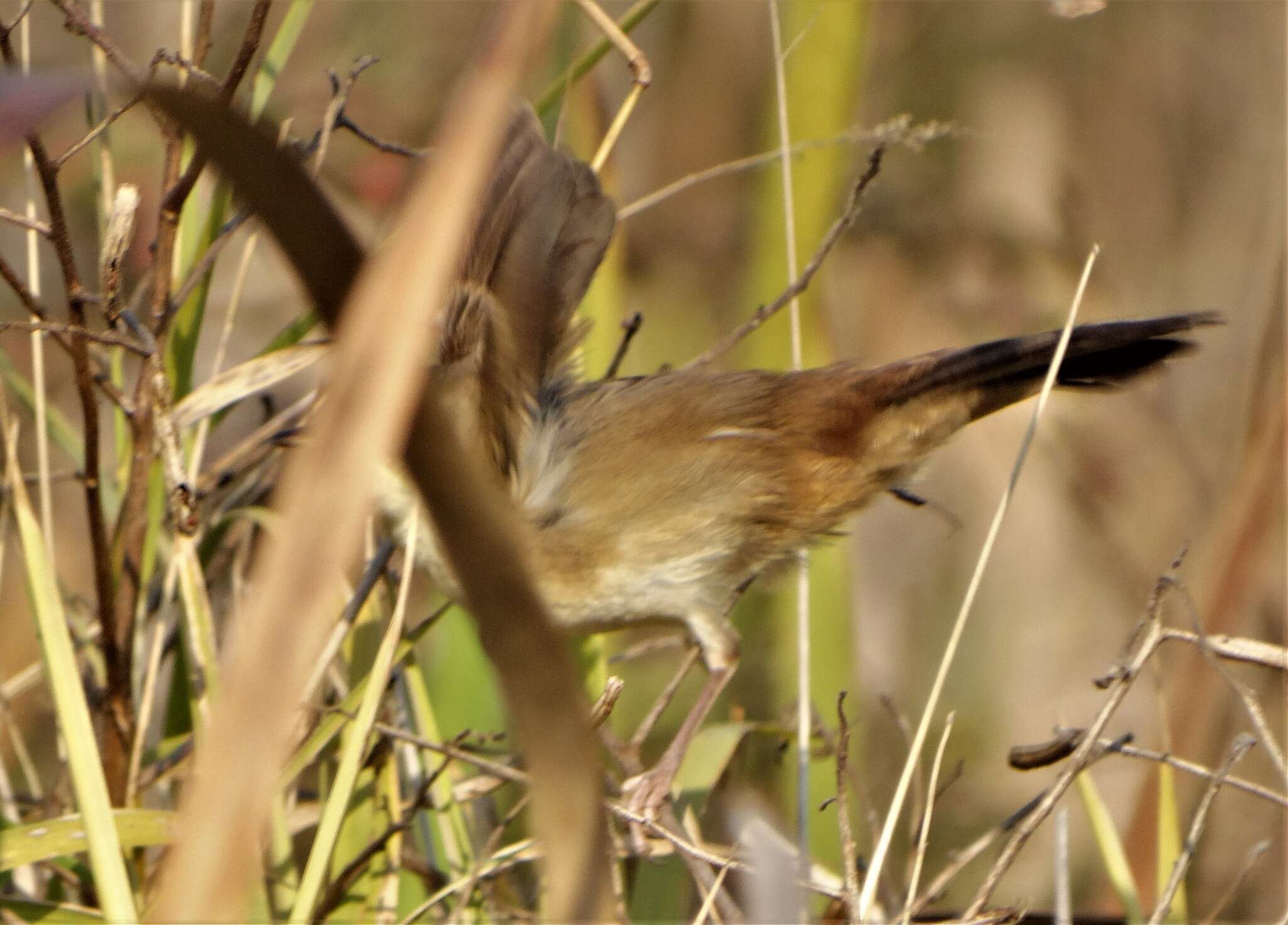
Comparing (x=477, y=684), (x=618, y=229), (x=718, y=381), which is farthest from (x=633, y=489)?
(x=618, y=229)

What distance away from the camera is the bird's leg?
1443mm

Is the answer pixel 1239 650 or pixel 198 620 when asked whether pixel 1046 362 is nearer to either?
pixel 1239 650

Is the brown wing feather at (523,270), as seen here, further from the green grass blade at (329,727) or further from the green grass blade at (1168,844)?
the green grass blade at (1168,844)

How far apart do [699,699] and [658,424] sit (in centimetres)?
36

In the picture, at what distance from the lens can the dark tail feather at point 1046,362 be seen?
1468 mm

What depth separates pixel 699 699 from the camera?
1700mm

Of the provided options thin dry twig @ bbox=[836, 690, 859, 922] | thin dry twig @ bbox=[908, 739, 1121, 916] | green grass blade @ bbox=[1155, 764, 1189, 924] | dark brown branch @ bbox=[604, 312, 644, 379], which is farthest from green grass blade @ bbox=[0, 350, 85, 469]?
→ green grass blade @ bbox=[1155, 764, 1189, 924]

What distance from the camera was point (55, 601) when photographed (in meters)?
1.11

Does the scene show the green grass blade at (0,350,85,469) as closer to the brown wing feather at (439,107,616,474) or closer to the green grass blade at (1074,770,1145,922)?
the brown wing feather at (439,107,616,474)

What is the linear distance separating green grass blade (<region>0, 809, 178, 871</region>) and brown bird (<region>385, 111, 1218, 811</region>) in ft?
1.28

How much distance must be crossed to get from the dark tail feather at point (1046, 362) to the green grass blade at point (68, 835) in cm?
101

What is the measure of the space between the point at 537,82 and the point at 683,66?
2.69 metres

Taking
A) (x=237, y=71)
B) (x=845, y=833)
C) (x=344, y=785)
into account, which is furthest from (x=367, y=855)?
(x=237, y=71)

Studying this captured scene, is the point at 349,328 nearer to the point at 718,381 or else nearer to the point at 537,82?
the point at 718,381
